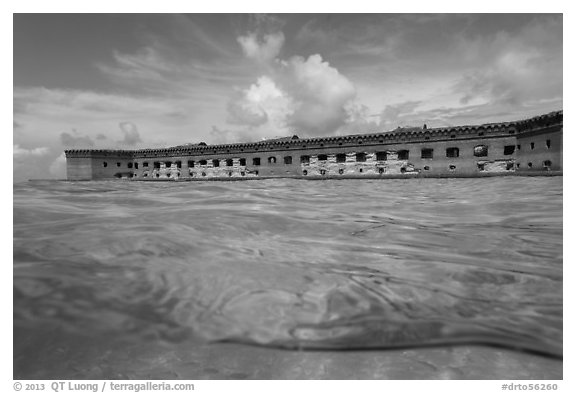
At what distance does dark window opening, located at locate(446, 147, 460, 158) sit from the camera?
26.5 meters

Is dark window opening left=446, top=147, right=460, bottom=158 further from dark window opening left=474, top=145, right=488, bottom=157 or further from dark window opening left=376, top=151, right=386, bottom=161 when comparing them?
dark window opening left=376, top=151, right=386, bottom=161

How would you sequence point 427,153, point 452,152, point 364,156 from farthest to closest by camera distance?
point 364,156 < point 427,153 < point 452,152

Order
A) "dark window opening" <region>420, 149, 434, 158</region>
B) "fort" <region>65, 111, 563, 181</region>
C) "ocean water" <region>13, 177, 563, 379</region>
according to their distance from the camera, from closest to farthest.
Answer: "ocean water" <region>13, 177, 563, 379</region>, "fort" <region>65, 111, 563, 181</region>, "dark window opening" <region>420, 149, 434, 158</region>

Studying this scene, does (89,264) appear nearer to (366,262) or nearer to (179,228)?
(179,228)

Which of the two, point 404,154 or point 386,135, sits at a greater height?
point 386,135

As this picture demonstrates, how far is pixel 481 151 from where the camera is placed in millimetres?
25875

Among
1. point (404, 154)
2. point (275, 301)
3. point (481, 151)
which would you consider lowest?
point (275, 301)

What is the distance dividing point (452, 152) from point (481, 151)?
2.00 meters

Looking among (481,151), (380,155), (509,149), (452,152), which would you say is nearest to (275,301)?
(380,155)

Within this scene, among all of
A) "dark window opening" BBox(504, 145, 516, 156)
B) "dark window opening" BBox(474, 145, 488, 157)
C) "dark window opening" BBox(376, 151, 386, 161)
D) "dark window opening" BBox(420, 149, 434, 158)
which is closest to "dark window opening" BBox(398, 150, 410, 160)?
"dark window opening" BBox(420, 149, 434, 158)

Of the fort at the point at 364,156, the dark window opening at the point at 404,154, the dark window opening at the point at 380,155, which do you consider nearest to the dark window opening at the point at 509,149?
the fort at the point at 364,156

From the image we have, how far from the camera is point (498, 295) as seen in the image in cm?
200

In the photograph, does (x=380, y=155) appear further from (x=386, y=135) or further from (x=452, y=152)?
(x=452, y=152)

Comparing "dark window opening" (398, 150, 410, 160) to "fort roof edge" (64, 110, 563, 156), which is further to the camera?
"dark window opening" (398, 150, 410, 160)
